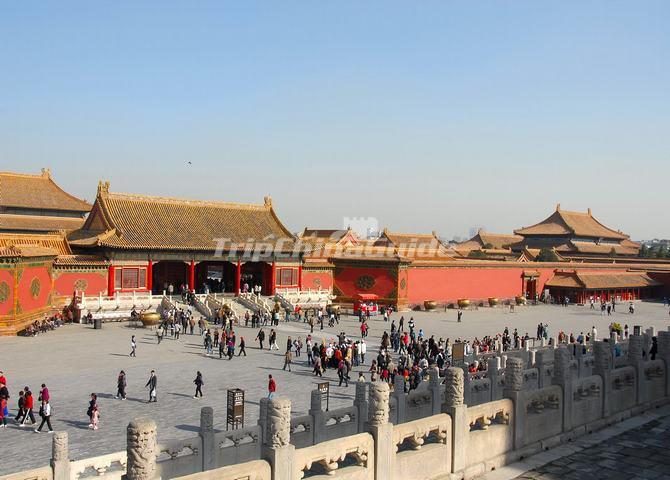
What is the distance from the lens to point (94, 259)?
124 ft

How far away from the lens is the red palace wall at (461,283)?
158 feet

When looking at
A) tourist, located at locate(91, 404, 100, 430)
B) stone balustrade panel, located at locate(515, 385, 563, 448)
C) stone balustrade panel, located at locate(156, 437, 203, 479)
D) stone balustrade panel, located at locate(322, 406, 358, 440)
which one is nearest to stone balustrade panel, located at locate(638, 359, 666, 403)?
stone balustrade panel, located at locate(515, 385, 563, 448)

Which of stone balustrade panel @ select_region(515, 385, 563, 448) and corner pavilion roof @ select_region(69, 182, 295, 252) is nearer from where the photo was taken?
stone balustrade panel @ select_region(515, 385, 563, 448)

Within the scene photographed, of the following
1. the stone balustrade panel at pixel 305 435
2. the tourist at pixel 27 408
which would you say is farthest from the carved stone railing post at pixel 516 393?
the tourist at pixel 27 408

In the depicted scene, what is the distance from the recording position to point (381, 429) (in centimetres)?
941

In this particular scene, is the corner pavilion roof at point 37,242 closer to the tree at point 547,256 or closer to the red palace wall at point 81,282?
the red palace wall at point 81,282

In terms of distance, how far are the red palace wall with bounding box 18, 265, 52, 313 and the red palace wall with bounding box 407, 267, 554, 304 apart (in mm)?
24382

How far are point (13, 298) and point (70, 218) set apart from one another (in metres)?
20.5

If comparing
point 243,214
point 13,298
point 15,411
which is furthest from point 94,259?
point 15,411

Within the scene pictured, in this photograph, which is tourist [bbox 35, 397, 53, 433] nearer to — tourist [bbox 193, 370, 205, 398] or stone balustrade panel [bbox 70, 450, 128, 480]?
tourist [bbox 193, 370, 205, 398]

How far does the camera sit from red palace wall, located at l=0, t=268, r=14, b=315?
2998 cm

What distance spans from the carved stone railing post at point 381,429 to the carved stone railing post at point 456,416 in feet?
5.03

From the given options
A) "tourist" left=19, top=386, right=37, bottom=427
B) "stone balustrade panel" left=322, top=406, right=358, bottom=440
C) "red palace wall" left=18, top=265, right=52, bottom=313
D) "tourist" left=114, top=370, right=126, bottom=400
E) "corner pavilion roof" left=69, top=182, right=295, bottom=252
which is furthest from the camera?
"corner pavilion roof" left=69, top=182, right=295, bottom=252

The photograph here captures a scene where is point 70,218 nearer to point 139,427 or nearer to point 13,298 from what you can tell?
point 13,298
